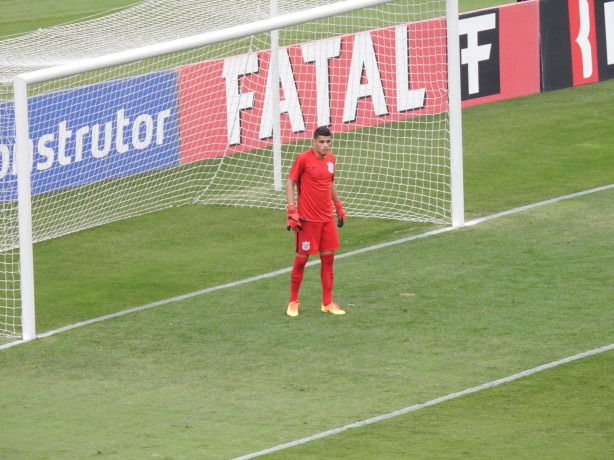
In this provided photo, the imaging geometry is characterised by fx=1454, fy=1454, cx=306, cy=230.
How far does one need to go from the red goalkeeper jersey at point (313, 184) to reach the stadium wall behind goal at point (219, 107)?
517 centimetres

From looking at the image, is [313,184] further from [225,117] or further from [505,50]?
[505,50]

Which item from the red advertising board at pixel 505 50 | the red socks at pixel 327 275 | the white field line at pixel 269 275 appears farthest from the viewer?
the red advertising board at pixel 505 50

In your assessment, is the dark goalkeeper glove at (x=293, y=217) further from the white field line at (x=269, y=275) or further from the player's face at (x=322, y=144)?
the white field line at (x=269, y=275)

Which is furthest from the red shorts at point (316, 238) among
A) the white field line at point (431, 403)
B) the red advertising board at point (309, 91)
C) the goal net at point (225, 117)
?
the red advertising board at point (309, 91)

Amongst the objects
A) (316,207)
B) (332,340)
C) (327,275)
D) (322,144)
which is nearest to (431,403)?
(332,340)

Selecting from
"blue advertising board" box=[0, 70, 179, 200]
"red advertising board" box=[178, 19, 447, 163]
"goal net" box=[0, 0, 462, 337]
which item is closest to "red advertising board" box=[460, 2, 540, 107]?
"goal net" box=[0, 0, 462, 337]

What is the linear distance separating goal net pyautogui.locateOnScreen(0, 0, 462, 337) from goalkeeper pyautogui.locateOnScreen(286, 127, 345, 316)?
3.60m

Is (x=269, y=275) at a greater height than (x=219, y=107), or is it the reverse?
(x=219, y=107)

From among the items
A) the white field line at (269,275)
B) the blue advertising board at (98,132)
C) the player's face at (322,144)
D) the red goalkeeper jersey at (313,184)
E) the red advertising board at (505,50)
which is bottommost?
the white field line at (269,275)

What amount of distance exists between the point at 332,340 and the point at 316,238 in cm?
105

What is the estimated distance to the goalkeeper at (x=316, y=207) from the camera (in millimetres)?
12578

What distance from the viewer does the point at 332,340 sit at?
39.4ft

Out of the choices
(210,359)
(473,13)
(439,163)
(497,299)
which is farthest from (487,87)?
(210,359)

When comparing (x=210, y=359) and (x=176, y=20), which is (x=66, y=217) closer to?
(x=176, y=20)
